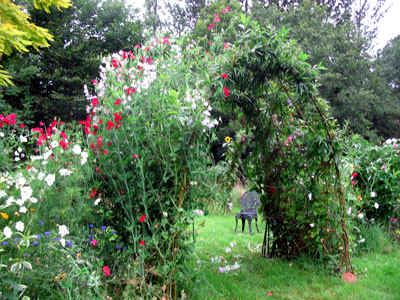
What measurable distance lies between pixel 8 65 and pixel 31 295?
11594 millimetres

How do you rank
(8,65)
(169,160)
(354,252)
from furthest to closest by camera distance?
(8,65), (354,252), (169,160)

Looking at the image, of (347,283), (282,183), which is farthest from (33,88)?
(347,283)

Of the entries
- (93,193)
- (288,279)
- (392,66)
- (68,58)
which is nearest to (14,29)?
(93,193)

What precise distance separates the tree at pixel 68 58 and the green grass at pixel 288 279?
31.3 ft

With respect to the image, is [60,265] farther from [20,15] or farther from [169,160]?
[20,15]

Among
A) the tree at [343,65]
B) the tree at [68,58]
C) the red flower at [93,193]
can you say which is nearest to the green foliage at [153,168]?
the red flower at [93,193]

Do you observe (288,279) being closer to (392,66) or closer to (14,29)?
(14,29)

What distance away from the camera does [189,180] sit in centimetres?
259

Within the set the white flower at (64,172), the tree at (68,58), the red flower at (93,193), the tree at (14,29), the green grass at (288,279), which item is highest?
the tree at (68,58)

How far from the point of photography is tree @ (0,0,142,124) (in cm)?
1210

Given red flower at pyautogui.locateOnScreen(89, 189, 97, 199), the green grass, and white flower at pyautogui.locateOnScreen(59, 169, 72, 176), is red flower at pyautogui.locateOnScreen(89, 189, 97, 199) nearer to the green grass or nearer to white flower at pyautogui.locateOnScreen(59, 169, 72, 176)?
white flower at pyautogui.locateOnScreen(59, 169, 72, 176)

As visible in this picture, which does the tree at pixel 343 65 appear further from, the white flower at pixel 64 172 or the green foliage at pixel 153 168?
the white flower at pixel 64 172

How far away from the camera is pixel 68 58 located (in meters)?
13.2

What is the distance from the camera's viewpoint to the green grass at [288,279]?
303cm
